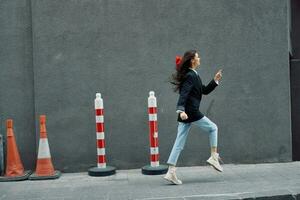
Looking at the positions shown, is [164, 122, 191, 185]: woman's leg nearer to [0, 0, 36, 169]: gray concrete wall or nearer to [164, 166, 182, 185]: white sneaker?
[164, 166, 182, 185]: white sneaker

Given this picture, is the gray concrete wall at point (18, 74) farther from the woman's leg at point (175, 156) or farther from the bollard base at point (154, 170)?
the woman's leg at point (175, 156)

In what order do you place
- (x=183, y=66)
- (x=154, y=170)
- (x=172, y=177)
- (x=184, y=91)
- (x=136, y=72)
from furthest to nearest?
(x=136, y=72) → (x=154, y=170) → (x=183, y=66) → (x=172, y=177) → (x=184, y=91)

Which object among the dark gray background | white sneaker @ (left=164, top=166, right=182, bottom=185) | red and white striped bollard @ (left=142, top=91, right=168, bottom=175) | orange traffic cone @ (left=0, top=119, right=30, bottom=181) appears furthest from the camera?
the dark gray background

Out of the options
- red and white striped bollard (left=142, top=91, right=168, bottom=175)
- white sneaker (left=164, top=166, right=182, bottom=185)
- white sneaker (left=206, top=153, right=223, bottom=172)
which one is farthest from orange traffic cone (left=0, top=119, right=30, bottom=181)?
white sneaker (left=206, top=153, right=223, bottom=172)

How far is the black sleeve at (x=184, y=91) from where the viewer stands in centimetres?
687

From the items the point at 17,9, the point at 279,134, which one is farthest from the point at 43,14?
the point at 279,134

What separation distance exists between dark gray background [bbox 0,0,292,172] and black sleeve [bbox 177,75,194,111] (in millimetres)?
1436

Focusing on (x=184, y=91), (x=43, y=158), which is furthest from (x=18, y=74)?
(x=184, y=91)

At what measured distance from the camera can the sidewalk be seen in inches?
250

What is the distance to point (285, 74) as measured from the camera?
8484 mm

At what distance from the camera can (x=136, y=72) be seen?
8.38m

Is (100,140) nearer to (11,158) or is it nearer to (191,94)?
(11,158)

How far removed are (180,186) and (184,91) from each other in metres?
1.33

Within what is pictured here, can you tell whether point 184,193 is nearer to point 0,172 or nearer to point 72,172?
point 72,172
